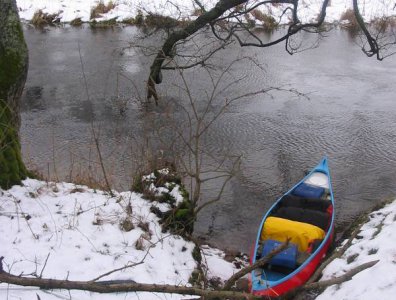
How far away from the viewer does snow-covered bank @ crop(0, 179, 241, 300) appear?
343 centimetres

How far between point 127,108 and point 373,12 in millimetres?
10318

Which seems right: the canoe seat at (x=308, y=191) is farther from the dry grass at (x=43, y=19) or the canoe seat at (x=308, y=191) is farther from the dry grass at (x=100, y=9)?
the dry grass at (x=43, y=19)

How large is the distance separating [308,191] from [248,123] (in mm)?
3160

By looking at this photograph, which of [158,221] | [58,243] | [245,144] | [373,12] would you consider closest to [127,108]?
[245,144]

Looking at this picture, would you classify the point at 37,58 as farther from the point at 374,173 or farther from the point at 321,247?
the point at 321,247

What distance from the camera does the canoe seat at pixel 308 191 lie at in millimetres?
6027

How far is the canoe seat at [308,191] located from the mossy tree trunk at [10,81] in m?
3.48

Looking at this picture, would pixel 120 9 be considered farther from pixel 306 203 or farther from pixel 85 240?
pixel 85 240

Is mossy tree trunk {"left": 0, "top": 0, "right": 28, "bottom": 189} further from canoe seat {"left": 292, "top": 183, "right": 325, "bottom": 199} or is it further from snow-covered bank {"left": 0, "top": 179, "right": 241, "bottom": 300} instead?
canoe seat {"left": 292, "top": 183, "right": 325, "bottom": 199}

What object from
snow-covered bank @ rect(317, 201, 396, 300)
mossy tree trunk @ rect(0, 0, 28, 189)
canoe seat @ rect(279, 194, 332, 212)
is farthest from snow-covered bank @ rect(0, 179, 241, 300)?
canoe seat @ rect(279, 194, 332, 212)

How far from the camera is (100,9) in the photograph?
636 inches

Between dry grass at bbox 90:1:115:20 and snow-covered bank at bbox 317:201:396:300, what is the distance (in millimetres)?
12886

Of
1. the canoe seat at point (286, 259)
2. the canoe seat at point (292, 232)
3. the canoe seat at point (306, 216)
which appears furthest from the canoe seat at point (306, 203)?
the canoe seat at point (286, 259)

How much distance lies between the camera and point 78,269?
3.47 metres
